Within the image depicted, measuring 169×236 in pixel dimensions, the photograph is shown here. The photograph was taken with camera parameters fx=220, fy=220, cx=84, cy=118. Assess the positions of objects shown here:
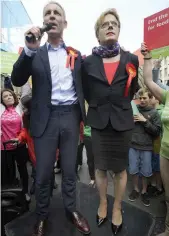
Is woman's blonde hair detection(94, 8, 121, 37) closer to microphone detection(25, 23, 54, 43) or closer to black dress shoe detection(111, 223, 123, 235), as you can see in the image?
microphone detection(25, 23, 54, 43)

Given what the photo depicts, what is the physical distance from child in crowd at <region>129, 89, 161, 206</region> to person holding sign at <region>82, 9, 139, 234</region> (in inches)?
42.1

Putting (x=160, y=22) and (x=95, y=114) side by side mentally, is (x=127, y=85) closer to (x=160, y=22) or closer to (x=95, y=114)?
(x=95, y=114)

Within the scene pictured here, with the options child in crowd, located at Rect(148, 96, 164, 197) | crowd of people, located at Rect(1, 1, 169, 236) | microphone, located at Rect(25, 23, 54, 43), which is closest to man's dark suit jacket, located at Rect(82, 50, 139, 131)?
crowd of people, located at Rect(1, 1, 169, 236)

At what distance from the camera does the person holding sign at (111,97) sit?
1.90 m

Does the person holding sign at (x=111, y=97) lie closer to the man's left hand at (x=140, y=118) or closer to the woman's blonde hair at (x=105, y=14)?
the woman's blonde hair at (x=105, y=14)

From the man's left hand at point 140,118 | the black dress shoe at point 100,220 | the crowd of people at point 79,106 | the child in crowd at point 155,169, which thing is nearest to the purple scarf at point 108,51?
the crowd of people at point 79,106

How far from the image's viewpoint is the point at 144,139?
299 centimetres

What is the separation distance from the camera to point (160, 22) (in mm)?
2389

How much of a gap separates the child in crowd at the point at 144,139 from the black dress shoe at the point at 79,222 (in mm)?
1211

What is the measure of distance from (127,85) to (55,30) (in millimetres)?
763

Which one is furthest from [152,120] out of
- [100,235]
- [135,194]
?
[100,235]

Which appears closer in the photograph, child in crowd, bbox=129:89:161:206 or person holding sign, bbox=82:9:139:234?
person holding sign, bbox=82:9:139:234

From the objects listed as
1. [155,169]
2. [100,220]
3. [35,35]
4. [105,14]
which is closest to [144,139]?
[155,169]

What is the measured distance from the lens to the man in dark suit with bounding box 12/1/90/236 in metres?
1.83
